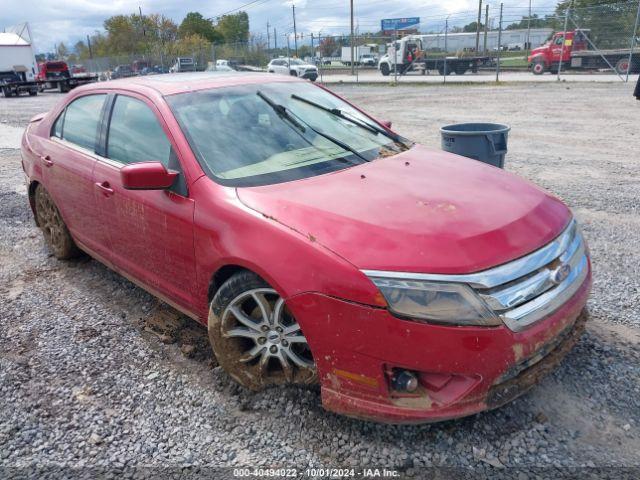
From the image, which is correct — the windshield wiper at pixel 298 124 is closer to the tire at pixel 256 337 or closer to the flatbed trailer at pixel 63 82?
the tire at pixel 256 337

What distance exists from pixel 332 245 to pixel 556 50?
29.0 m

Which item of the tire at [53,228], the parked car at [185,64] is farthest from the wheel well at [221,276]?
the parked car at [185,64]

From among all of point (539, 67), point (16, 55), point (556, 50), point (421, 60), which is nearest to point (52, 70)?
point (16, 55)

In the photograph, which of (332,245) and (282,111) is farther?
(282,111)

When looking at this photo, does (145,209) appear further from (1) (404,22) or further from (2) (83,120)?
(1) (404,22)

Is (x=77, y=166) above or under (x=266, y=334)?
above

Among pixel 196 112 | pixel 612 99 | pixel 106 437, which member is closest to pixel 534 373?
pixel 106 437

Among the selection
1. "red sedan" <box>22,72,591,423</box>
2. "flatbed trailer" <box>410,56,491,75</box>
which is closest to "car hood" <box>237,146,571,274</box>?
"red sedan" <box>22,72,591,423</box>

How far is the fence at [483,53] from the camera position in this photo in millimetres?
23578

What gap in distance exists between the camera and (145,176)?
9.26 ft

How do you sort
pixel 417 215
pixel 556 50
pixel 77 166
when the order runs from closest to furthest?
pixel 417 215 < pixel 77 166 < pixel 556 50

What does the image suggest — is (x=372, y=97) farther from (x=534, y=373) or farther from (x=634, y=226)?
(x=534, y=373)

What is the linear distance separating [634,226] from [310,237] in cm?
391

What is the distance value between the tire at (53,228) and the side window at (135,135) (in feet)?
4.13
